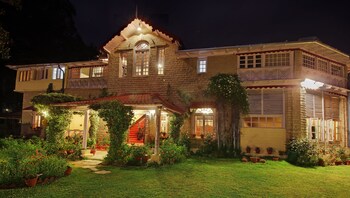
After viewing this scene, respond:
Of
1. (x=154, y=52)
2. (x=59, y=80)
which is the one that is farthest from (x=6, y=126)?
(x=154, y=52)

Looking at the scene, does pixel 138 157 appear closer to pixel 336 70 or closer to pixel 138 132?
pixel 138 132

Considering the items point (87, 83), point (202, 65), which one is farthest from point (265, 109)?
point (87, 83)

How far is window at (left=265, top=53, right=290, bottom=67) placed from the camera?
56.5 ft

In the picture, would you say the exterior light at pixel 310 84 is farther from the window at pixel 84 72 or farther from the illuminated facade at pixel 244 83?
the window at pixel 84 72

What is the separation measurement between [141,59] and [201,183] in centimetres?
1326

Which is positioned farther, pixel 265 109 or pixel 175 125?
pixel 175 125

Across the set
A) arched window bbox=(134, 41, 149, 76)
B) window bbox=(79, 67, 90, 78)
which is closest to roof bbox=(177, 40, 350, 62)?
arched window bbox=(134, 41, 149, 76)

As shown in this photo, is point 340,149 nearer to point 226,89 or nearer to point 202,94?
point 226,89

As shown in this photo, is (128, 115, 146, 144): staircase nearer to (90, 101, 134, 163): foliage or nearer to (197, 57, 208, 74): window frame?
(197, 57, 208, 74): window frame

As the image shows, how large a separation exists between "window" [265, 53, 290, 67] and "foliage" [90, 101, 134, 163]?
9.38m

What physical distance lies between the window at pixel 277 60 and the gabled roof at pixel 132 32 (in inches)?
265

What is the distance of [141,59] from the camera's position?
69.6 ft

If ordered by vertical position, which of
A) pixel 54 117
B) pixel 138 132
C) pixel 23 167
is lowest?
pixel 23 167

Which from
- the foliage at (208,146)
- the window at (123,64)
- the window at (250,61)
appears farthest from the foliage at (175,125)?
the window at (123,64)
